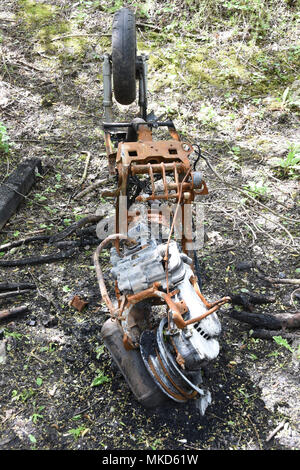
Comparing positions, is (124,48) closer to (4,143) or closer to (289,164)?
(4,143)

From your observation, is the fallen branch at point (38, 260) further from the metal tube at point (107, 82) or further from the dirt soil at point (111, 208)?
the metal tube at point (107, 82)

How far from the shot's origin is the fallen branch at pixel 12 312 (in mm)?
3561

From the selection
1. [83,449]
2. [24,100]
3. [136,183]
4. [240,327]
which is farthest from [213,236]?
[24,100]

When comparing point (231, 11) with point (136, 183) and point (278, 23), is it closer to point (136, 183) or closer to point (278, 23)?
point (278, 23)

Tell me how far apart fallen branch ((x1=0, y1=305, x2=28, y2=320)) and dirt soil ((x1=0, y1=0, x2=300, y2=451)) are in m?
0.07

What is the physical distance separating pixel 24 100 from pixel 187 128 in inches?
106

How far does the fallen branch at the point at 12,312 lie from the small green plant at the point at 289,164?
3.67 metres

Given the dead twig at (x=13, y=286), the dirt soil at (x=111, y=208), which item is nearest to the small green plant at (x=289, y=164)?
the dirt soil at (x=111, y=208)

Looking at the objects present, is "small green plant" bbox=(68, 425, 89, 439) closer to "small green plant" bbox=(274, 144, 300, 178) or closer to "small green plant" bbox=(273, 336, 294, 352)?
"small green plant" bbox=(273, 336, 294, 352)

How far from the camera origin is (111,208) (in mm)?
4910

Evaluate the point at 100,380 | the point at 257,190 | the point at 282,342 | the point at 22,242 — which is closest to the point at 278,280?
the point at 282,342

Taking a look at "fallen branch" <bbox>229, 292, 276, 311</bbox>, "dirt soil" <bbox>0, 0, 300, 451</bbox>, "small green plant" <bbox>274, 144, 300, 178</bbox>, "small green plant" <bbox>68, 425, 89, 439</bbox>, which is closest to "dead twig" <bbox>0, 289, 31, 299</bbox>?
"dirt soil" <bbox>0, 0, 300, 451</bbox>

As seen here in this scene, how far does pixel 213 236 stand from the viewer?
15.2ft

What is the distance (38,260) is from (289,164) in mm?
3431
